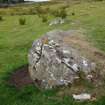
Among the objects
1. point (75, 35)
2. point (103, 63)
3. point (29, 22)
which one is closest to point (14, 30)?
point (29, 22)

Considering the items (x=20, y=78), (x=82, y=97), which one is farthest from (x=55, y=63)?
(x=20, y=78)

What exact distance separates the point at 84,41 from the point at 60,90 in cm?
304

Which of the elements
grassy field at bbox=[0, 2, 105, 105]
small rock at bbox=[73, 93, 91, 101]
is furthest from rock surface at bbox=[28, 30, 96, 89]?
small rock at bbox=[73, 93, 91, 101]

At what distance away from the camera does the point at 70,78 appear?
1355 centimetres

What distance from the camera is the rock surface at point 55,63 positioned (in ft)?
44.8

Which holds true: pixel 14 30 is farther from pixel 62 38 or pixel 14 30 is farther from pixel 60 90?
pixel 60 90

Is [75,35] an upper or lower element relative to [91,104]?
upper

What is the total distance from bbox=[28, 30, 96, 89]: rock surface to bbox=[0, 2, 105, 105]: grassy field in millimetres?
507

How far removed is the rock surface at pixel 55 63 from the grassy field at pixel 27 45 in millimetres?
507

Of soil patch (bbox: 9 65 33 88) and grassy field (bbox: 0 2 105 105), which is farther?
soil patch (bbox: 9 65 33 88)

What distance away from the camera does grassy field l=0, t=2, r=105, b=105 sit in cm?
1308

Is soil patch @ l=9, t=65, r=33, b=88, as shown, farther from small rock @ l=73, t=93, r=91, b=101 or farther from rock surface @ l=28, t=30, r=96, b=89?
small rock @ l=73, t=93, r=91, b=101

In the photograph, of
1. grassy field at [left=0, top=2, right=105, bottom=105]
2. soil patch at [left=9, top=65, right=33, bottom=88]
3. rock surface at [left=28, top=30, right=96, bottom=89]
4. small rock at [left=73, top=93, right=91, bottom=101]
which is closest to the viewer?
small rock at [left=73, top=93, right=91, bottom=101]

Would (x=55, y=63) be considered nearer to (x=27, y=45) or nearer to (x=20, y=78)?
(x=20, y=78)
